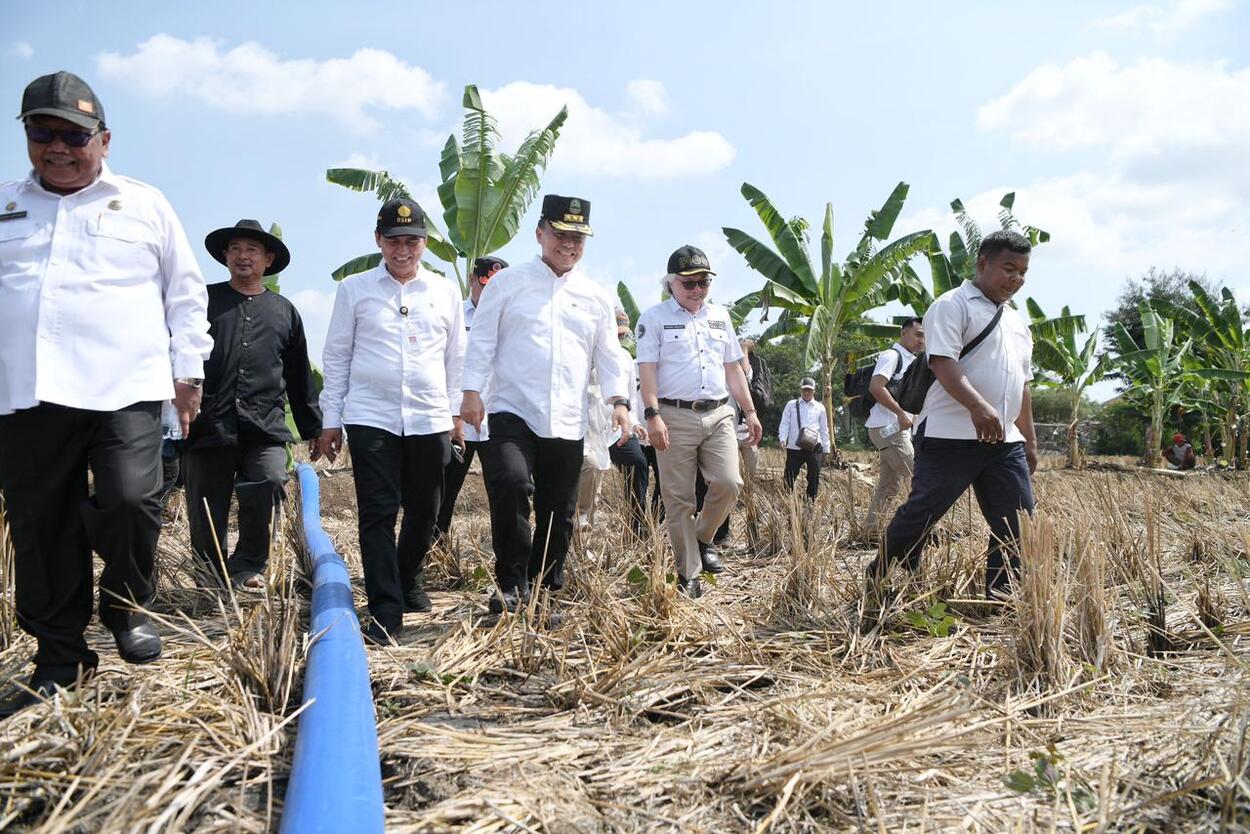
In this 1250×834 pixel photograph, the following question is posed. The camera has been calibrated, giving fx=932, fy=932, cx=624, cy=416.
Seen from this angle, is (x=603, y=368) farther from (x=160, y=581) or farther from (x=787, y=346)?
(x=787, y=346)

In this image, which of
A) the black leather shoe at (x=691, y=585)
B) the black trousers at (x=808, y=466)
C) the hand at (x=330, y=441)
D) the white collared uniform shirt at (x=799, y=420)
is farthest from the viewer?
the white collared uniform shirt at (x=799, y=420)

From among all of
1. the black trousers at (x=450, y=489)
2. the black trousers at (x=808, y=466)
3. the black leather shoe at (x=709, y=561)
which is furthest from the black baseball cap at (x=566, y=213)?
the black trousers at (x=808, y=466)

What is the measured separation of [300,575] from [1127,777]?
11.8 feet

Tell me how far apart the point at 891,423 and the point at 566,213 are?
3801 millimetres

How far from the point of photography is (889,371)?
700 centimetres

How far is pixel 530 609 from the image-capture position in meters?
3.07

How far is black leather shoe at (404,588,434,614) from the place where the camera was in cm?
431

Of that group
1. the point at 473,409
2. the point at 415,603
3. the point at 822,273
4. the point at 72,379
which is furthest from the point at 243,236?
the point at 822,273

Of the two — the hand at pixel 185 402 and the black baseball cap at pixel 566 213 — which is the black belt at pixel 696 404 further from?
the hand at pixel 185 402

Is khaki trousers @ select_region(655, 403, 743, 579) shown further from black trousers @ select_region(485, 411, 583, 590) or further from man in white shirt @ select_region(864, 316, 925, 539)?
man in white shirt @ select_region(864, 316, 925, 539)

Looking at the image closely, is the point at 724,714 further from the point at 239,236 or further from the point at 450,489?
the point at 239,236

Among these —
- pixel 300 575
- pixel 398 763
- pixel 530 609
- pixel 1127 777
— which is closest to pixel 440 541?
pixel 300 575

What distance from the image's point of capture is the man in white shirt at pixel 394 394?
13.1ft

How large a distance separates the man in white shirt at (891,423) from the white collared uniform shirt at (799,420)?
2.58 metres
